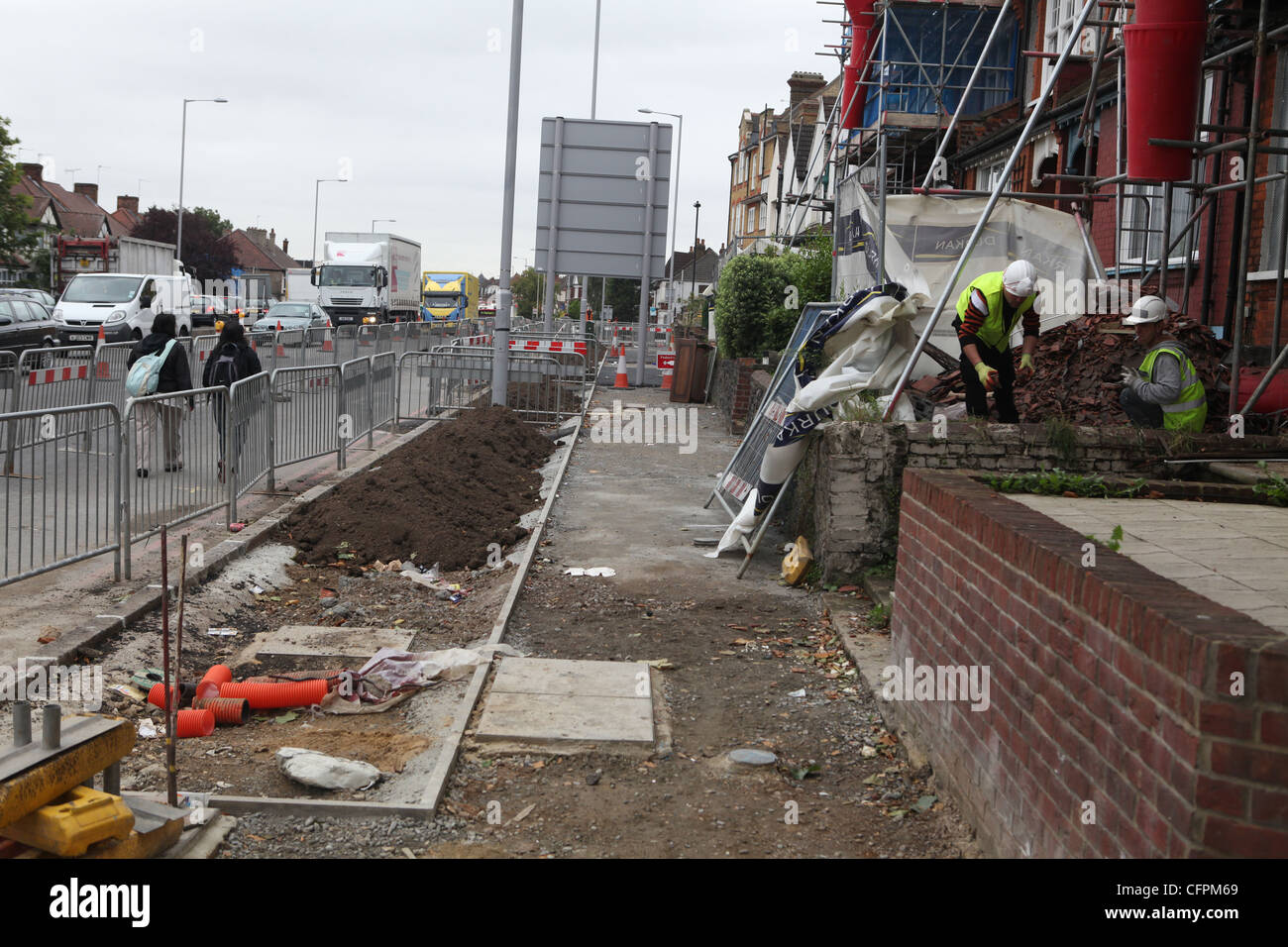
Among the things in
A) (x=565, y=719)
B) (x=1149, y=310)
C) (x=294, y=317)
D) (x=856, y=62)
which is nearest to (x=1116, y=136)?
(x=856, y=62)

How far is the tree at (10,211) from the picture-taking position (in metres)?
44.2

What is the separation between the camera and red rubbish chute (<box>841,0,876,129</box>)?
20656mm

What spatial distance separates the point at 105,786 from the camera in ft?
13.6

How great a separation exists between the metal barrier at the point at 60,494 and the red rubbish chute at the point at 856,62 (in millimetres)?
15663

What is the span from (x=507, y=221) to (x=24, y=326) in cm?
1688

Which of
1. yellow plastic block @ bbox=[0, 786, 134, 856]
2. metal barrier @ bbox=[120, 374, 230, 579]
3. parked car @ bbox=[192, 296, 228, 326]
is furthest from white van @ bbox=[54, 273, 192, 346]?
yellow plastic block @ bbox=[0, 786, 134, 856]

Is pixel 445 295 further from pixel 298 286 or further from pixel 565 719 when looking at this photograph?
pixel 565 719

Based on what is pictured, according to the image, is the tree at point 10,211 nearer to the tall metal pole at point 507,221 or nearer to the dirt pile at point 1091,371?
the tall metal pole at point 507,221

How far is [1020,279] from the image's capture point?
8.55 meters

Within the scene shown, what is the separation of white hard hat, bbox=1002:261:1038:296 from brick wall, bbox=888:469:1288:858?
348 cm

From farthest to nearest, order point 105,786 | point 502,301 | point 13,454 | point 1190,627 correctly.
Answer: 1. point 502,301
2. point 13,454
3. point 105,786
4. point 1190,627
